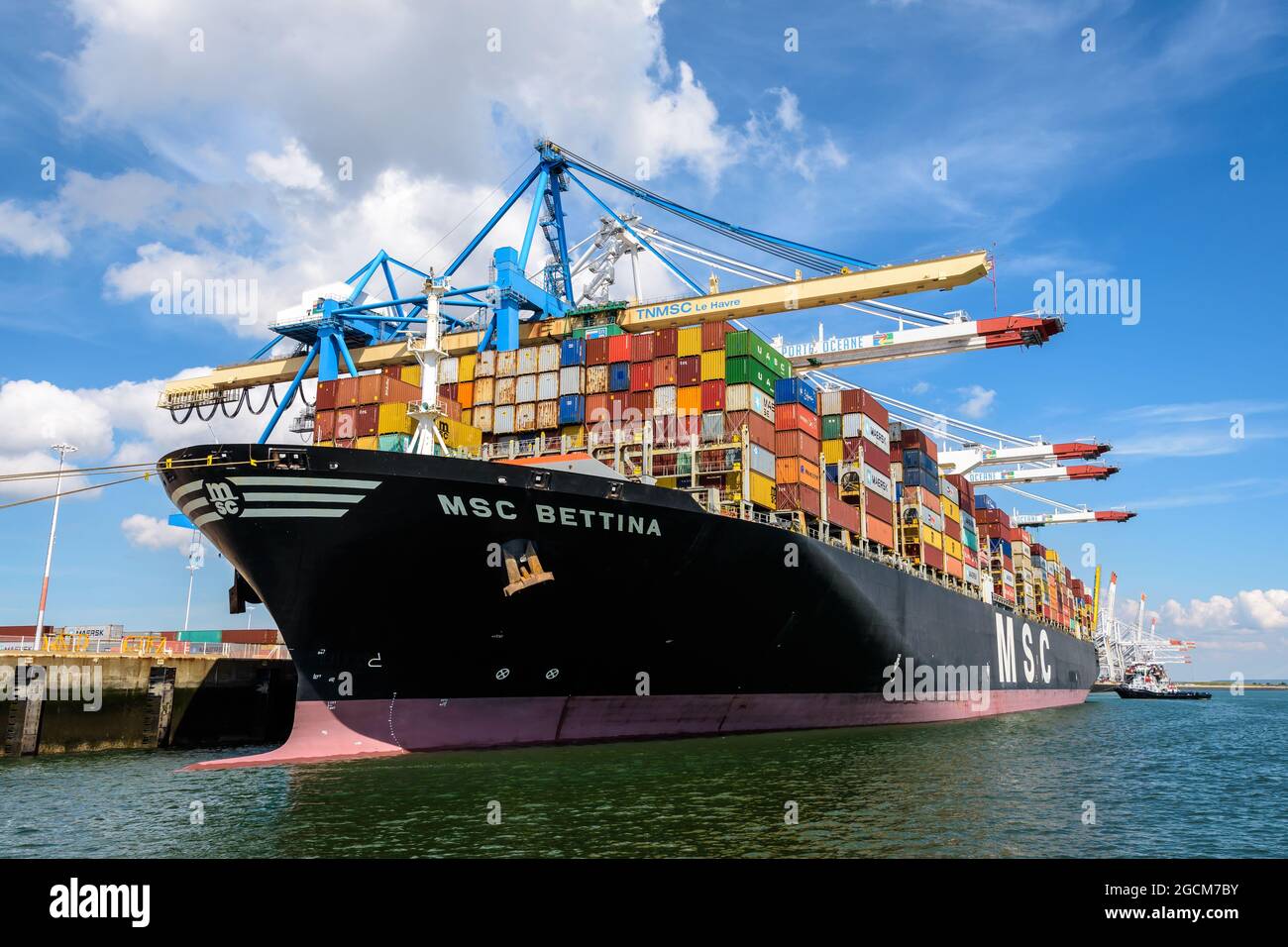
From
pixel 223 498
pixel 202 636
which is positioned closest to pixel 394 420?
pixel 223 498

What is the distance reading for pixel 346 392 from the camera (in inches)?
1143

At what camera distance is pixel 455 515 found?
2033 cm

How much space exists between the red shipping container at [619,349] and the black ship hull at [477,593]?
8490 mm

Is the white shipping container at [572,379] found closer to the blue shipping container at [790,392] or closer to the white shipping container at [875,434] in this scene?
the blue shipping container at [790,392]

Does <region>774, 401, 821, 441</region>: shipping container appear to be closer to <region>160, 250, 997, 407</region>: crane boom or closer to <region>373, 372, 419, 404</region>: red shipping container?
<region>160, 250, 997, 407</region>: crane boom

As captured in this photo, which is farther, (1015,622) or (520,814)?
(1015,622)

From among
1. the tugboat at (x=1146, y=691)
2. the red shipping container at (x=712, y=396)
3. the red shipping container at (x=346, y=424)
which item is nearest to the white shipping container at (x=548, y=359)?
the red shipping container at (x=712, y=396)

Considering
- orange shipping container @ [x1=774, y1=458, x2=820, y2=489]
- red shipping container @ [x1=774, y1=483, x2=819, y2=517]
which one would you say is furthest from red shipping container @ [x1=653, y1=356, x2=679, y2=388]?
red shipping container @ [x1=774, y1=483, x2=819, y2=517]

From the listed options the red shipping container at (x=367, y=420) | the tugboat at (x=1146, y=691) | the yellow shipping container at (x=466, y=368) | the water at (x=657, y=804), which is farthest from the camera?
the tugboat at (x=1146, y=691)

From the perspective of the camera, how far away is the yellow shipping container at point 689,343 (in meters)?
30.3
